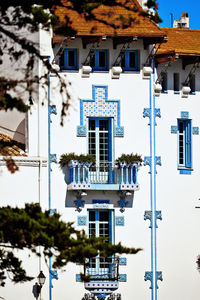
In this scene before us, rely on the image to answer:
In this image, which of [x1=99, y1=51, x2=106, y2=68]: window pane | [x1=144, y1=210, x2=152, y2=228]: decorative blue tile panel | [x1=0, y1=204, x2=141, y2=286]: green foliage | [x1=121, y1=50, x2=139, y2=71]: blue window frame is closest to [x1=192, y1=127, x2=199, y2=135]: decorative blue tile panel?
[x1=121, y1=50, x2=139, y2=71]: blue window frame

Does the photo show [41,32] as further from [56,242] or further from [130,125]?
[56,242]

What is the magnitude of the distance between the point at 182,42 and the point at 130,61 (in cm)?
241

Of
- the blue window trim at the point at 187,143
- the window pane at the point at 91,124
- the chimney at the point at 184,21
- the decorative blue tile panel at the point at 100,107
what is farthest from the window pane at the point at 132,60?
the chimney at the point at 184,21

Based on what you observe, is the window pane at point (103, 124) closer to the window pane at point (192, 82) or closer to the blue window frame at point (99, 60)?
the blue window frame at point (99, 60)

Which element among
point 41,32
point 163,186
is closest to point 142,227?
point 163,186

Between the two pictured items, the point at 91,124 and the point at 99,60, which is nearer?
the point at 91,124

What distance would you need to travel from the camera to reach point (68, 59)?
31.5 m

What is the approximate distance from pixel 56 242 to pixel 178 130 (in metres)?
14.4

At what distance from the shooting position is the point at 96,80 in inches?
1248

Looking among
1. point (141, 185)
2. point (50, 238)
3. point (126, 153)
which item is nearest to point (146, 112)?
point (126, 153)

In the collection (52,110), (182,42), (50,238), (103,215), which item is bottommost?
(50,238)

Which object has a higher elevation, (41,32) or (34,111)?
(41,32)

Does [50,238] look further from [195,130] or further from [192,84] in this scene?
[192,84]

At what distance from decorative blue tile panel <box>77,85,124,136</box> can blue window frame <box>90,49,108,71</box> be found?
60 centimetres
